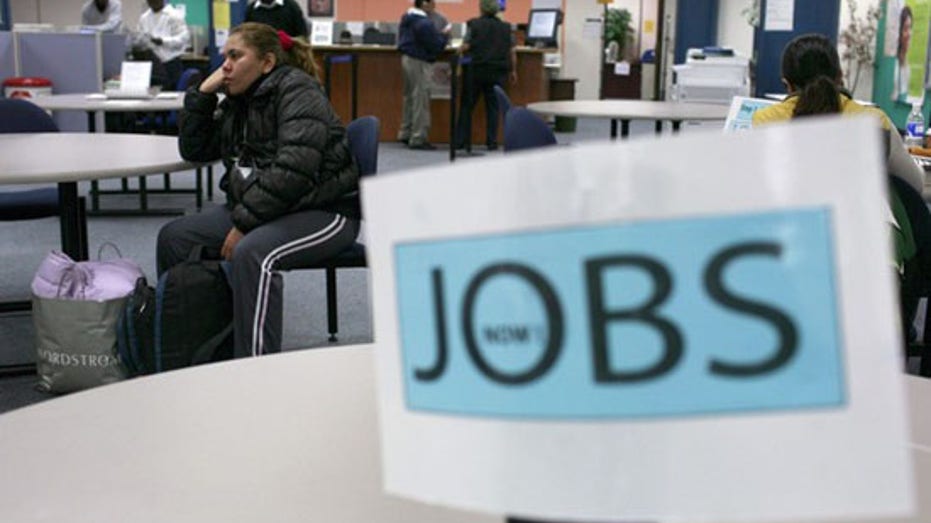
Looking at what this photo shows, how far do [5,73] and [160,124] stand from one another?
178 centimetres

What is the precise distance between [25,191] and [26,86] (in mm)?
3964

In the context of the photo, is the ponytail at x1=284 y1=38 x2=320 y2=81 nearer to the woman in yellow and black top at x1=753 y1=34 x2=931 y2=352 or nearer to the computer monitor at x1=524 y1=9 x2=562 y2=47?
the woman in yellow and black top at x1=753 y1=34 x2=931 y2=352

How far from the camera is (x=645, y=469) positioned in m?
0.41

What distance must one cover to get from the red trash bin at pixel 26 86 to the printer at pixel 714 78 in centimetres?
426

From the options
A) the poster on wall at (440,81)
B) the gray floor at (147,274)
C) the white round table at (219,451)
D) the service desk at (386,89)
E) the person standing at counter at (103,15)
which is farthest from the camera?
the service desk at (386,89)

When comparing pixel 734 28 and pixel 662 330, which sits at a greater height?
pixel 734 28

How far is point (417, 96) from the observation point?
9.21m

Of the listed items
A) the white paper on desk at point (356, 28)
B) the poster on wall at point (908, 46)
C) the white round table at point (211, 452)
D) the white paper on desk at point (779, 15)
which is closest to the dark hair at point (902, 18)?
the poster on wall at point (908, 46)

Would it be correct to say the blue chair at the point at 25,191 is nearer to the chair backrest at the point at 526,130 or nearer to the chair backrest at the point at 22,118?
the chair backrest at the point at 22,118

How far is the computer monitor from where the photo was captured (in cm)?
1066

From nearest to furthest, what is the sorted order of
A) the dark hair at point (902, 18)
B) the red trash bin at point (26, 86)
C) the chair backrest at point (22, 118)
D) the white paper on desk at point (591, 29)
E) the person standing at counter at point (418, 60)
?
the chair backrest at point (22, 118), the dark hair at point (902, 18), the red trash bin at point (26, 86), the person standing at counter at point (418, 60), the white paper on desk at point (591, 29)

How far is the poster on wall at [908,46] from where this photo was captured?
6137mm

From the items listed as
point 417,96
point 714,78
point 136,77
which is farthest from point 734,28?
point 136,77

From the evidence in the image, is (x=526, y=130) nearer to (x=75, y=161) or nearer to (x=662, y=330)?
(x=75, y=161)
